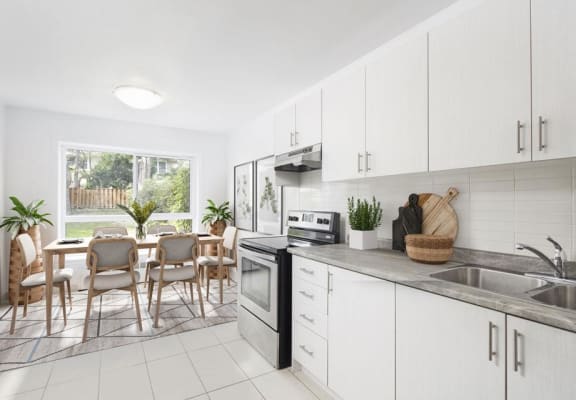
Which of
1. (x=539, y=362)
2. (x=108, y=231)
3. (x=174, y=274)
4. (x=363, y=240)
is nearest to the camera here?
(x=539, y=362)

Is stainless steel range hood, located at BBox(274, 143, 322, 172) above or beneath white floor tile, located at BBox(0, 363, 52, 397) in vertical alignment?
above

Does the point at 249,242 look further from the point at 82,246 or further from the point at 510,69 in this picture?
the point at 510,69

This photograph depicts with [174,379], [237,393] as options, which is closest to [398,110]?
[237,393]

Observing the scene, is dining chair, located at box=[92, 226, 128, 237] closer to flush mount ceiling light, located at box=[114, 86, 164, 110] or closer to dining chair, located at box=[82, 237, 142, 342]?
dining chair, located at box=[82, 237, 142, 342]

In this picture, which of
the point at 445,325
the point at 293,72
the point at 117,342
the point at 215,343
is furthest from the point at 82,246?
the point at 445,325

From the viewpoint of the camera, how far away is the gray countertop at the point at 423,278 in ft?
3.21

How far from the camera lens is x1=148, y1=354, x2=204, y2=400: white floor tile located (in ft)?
6.60

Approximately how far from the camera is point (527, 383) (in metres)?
1.02

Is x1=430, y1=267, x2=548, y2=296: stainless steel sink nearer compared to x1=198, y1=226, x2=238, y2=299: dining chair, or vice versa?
x1=430, y1=267, x2=548, y2=296: stainless steel sink

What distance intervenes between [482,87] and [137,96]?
2908mm

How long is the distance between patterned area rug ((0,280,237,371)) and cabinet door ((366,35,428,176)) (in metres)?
2.36

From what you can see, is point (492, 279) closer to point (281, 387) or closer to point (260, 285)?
Result: point (281, 387)

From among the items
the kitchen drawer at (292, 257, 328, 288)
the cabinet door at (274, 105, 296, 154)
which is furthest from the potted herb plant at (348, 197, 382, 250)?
the cabinet door at (274, 105, 296, 154)

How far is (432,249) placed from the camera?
171cm
